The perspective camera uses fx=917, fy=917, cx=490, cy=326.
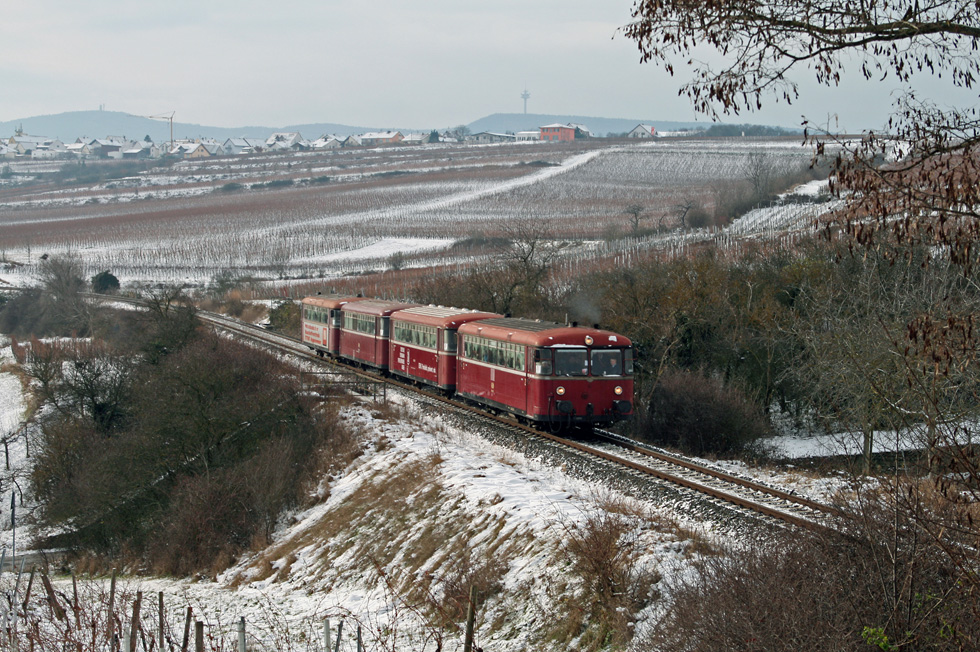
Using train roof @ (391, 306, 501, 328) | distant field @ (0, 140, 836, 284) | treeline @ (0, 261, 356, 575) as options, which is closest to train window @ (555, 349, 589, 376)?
train roof @ (391, 306, 501, 328)

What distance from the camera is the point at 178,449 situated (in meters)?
30.6

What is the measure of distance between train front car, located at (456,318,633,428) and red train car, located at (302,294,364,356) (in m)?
16.7

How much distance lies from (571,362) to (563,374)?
1.23ft

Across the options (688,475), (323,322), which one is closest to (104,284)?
(323,322)

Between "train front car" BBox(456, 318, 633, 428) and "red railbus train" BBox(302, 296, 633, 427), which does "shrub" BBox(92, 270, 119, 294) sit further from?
"train front car" BBox(456, 318, 633, 428)

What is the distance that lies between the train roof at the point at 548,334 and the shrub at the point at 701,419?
4.93 meters

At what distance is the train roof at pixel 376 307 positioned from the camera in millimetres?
33875

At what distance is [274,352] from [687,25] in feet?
124

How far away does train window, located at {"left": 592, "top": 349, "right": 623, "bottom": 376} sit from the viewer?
22906mm

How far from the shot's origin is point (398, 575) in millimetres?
17328

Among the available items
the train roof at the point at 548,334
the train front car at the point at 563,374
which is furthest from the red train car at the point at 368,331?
the train front car at the point at 563,374

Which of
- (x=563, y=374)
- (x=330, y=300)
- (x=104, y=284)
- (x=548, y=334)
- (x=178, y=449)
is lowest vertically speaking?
(x=104, y=284)

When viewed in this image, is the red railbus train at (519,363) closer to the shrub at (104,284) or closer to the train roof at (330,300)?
the train roof at (330,300)

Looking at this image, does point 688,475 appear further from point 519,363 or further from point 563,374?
A: point 519,363
